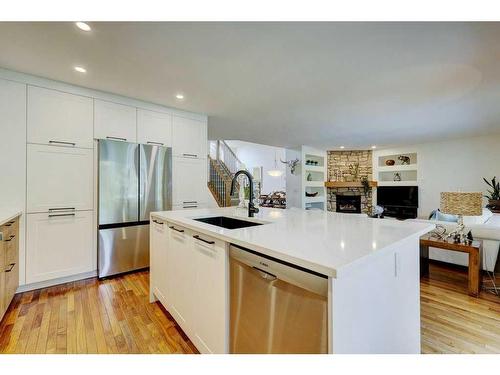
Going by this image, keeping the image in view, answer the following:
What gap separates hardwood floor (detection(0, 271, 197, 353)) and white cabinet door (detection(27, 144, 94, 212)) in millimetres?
929

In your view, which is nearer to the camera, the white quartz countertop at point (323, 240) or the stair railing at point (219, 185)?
the white quartz countertop at point (323, 240)

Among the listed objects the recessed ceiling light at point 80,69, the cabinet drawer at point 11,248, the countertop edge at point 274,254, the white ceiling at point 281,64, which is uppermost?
the white ceiling at point 281,64

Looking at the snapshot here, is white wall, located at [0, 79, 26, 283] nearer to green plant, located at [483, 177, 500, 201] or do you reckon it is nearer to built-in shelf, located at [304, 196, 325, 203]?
built-in shelf, located at [304, 196, 325, 203]

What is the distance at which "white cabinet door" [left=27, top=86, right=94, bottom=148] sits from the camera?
246cm

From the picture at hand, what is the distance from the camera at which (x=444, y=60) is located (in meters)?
2.09

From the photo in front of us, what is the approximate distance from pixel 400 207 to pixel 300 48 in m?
6.53

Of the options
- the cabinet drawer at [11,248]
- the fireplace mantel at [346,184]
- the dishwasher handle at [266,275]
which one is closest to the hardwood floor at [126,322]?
the cabinet drawer at [11,248]

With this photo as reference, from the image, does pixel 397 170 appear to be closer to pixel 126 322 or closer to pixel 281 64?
pixel 281 64

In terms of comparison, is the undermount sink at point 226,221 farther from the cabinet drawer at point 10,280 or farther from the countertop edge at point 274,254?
the cabinet drawer at point 10,280

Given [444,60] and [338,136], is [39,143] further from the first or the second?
[338,136]

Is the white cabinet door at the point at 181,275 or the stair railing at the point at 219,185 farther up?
the stair railing at the point at 219,185

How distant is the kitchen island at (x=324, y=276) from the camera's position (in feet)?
2.75

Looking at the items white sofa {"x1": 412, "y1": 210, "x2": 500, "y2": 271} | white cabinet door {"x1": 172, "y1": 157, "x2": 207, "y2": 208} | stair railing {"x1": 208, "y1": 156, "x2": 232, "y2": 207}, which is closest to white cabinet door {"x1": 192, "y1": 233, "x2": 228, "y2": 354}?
white cabinet door {"x1": 172, "y1": 157, "x2": 207, "y2": 208}

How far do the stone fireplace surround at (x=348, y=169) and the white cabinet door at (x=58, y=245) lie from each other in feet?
22.6
